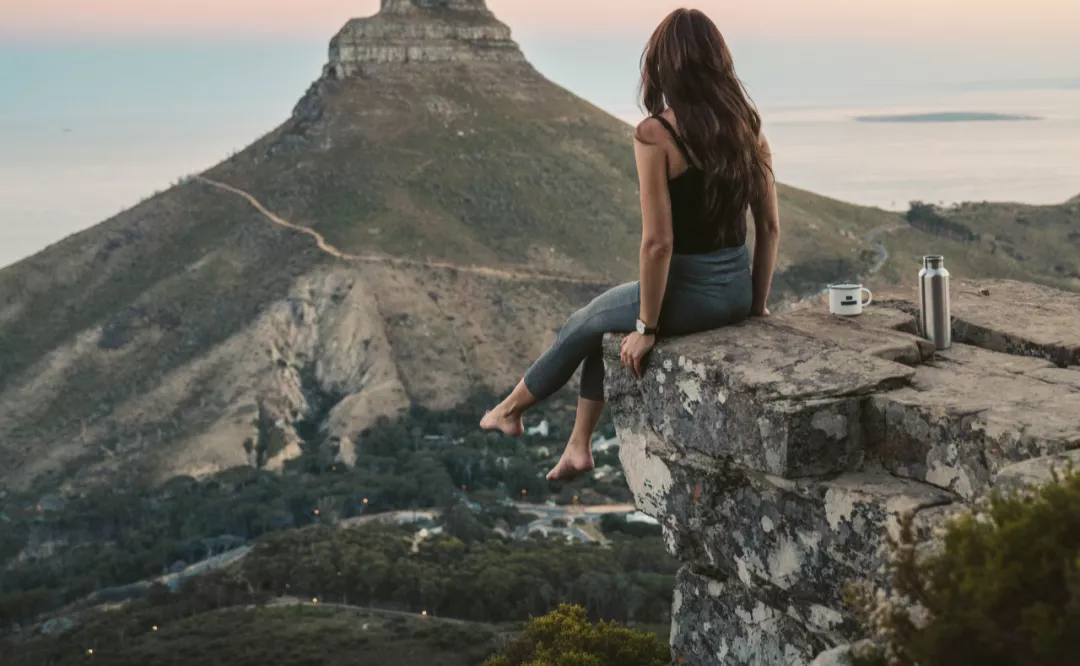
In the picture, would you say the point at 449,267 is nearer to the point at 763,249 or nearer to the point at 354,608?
the point at 354,608

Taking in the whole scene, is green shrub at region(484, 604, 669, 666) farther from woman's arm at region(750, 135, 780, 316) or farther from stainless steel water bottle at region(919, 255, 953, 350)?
stainless steel water bottle at region(919, 255, 953, 350)

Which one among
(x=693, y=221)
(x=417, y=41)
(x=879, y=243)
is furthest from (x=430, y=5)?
(x=693, y=221)

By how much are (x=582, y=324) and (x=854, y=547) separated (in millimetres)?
2357

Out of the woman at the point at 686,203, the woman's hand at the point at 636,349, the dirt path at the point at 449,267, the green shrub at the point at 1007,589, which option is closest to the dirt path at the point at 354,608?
the dirt path at the point at 449,267

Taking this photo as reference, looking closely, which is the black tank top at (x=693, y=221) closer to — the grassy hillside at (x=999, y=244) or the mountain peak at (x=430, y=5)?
the grassy hillside at (x=999, y=244)

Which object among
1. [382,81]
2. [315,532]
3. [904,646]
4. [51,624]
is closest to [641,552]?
[315,532]

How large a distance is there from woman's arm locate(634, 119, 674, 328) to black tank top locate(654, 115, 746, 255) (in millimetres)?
78

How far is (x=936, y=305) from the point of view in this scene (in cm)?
717

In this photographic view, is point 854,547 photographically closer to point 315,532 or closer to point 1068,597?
point 1068,597

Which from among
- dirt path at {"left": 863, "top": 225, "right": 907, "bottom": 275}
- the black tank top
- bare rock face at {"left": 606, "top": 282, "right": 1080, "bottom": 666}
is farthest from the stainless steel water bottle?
dirt path at {"left": 863, "top": 225, "right": 907, "bottom": 275}

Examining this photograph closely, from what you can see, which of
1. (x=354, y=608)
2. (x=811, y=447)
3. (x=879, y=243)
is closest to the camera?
(x=811, y=447)

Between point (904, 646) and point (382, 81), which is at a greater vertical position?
point (382, 81)

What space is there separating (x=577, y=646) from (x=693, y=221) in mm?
10369

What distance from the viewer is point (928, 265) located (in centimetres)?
729
